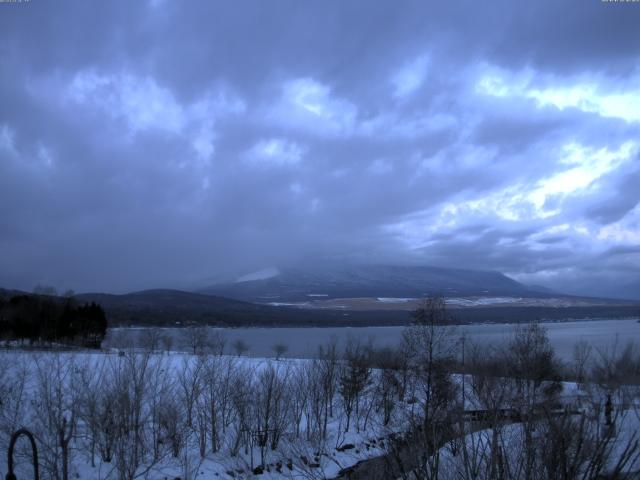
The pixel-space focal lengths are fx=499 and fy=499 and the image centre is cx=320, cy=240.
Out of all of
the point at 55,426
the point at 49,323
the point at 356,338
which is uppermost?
the point at 49,323

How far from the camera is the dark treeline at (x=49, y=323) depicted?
238 ft

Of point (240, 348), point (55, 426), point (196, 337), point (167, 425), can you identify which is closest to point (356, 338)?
point (240, 348)

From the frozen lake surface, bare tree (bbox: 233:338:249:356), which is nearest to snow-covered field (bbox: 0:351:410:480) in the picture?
the frozen lake surface

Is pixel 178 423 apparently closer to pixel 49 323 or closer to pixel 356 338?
pixel 49 323

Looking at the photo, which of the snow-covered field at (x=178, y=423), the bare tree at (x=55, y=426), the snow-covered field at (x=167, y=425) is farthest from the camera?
the snow-covered field at (x=167, y=425)

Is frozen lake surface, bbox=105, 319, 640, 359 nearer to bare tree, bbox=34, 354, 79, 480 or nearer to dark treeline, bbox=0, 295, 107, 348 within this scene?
dark treeline, bbox=0, 295, 107, 348

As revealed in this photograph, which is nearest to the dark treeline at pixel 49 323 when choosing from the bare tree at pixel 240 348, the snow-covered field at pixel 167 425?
the bare tree at pixel 240 348

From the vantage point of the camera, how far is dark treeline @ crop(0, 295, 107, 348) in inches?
2857

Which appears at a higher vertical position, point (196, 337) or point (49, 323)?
point (49, 323)

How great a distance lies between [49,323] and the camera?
75.9 m

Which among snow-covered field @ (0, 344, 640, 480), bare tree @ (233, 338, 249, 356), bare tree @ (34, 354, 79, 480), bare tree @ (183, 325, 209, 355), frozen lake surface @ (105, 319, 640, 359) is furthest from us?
frozen lake surface @ (105, 319, 640, 359)

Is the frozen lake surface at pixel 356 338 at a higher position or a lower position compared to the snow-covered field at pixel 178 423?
lower

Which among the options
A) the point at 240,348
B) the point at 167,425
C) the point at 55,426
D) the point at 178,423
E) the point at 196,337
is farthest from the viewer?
the point at 196,337

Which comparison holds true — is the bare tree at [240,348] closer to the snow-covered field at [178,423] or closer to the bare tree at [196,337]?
the bare tree at [196,337]
